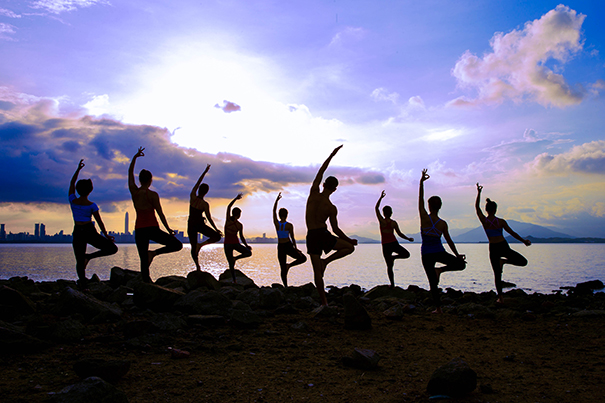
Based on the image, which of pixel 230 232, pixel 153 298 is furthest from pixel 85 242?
pixel 230 232

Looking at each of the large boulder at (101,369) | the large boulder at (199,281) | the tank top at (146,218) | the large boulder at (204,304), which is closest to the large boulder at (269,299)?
the large boulder at (204,304)

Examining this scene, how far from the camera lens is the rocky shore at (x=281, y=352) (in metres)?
4.07

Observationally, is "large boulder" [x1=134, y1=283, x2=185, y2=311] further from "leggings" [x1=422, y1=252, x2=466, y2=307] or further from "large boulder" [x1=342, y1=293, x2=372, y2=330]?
"leggings" [x1=422, y1=252, x2=466, y2=307]

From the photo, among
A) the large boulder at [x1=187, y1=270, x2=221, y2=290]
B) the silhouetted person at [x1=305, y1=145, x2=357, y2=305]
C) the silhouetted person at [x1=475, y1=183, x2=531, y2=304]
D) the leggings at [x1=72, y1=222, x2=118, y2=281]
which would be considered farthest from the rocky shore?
the large boulder at [x1=187, y1=270, x2=221, y2=290]

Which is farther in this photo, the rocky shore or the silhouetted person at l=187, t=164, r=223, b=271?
the silhouetted person at l=187, t=164, r=223, b=271

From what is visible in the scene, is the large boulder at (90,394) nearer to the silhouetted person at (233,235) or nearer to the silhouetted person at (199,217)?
the silhouetted person at (199,217)

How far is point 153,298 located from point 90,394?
4390 mm

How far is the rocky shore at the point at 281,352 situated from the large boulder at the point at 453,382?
0.04ft

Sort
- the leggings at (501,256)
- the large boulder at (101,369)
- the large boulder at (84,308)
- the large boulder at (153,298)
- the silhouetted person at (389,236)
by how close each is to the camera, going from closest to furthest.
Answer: the large boulder at (101,369) → the large boulder at (84,308) → the large boulder at (153,298) → the leggings at (501,256) → the silhouetted person at (389,236)

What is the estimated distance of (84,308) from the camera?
6773mm

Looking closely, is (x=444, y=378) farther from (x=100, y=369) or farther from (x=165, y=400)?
(x=100, y=369)

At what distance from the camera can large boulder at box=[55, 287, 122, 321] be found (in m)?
6.71

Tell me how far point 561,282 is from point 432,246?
16.8 m

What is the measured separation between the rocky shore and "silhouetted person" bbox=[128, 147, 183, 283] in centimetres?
127
